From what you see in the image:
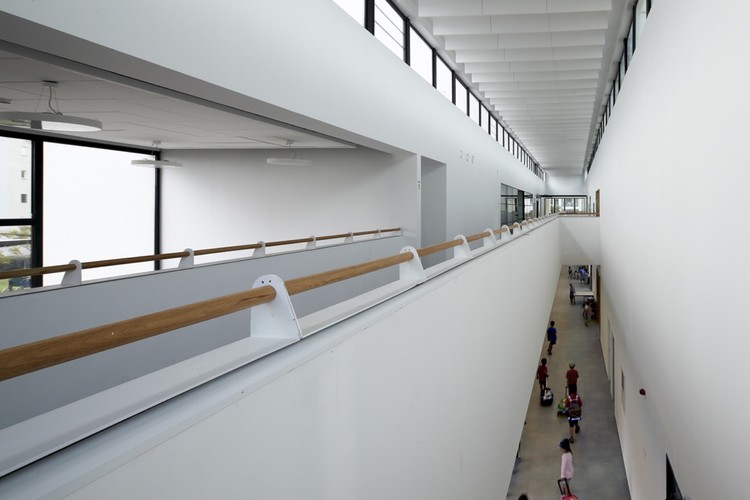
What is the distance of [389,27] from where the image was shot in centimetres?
782

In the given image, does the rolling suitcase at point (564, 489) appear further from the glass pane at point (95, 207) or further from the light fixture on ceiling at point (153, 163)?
the glass pane at point (95, 207)

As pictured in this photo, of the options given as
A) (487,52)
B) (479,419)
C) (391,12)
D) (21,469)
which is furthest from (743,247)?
(487,52)

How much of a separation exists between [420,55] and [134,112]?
18.0ft

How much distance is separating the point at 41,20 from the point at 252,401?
2192mm

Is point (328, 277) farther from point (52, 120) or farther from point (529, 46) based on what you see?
point (529, 46)

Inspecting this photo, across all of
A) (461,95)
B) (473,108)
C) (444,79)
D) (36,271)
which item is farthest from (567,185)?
(36,271)

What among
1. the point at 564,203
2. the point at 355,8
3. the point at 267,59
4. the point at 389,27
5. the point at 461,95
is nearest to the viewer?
the point at 267,59

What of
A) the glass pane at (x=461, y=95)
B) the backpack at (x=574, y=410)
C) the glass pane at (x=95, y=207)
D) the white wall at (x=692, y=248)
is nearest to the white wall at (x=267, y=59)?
the glass pane at (x=95, y=207)

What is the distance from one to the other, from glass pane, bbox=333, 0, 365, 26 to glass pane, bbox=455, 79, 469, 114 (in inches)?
234

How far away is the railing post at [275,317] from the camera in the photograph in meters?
1.53

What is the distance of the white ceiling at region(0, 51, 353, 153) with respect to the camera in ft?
14.1

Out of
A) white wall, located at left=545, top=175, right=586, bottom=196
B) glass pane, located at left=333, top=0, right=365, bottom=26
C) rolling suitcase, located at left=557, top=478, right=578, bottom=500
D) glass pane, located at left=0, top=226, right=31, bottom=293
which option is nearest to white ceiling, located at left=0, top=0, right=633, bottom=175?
glass pane, located at left=333, top=0, right=365, bottom=26

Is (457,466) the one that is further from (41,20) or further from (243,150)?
(243,150)

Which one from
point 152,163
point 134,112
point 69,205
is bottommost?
point 69,205
